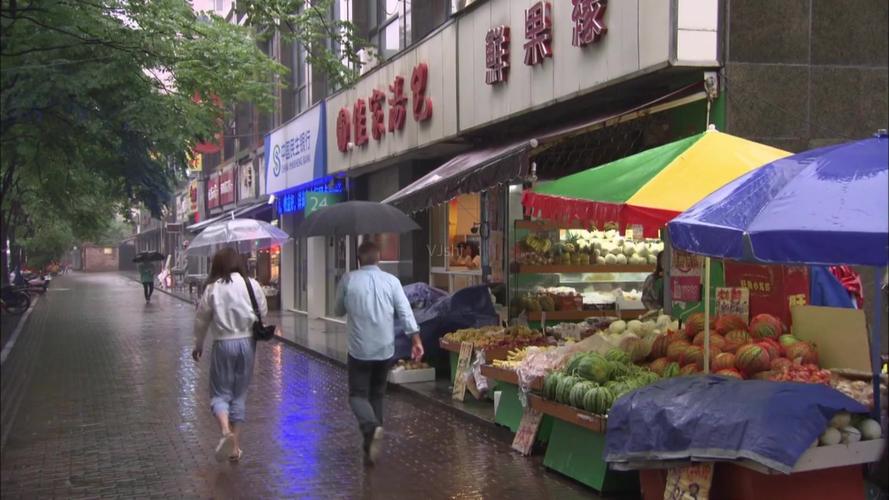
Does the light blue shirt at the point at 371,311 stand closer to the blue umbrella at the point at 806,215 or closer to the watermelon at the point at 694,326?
the watermelon at the point at 694,326

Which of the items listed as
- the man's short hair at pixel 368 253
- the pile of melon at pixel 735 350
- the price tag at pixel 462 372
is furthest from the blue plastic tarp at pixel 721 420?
the price tag at pixel 462 372

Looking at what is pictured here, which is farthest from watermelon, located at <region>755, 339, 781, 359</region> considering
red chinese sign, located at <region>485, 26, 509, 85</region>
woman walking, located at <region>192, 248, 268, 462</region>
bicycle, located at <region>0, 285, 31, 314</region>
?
bicycle, located at <region>0, 285, 31, 314</region>

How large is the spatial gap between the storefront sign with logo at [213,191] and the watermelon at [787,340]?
112 feet

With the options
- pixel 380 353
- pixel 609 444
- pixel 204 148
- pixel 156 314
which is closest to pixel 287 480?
pixel 380 353

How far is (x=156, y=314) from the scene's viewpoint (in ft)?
89.6

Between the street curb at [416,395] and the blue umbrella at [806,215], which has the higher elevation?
the blue umbrella at [806,215]

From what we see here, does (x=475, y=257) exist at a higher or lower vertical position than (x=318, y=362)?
higher

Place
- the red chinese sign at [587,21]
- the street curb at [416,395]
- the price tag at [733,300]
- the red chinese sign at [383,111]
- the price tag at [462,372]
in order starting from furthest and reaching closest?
1. the red chinese sign at [383,111]
2. the price tag at [462,372]
3. the red chinese sign at [587,21]
4. the street curb at [416,395]
5. the price tag at [733,300]

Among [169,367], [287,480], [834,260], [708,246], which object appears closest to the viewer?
[834,260]

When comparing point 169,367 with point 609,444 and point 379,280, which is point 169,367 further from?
point 609,444

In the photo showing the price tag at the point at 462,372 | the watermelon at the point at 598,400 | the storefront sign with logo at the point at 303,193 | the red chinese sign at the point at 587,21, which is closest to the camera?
the watermelon at the point at 598,400

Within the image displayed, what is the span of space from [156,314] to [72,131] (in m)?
21.1

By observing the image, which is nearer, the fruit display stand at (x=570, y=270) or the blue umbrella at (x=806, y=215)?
the blue umbrella at (x=806, y=215)

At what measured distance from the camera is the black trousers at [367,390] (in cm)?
739
